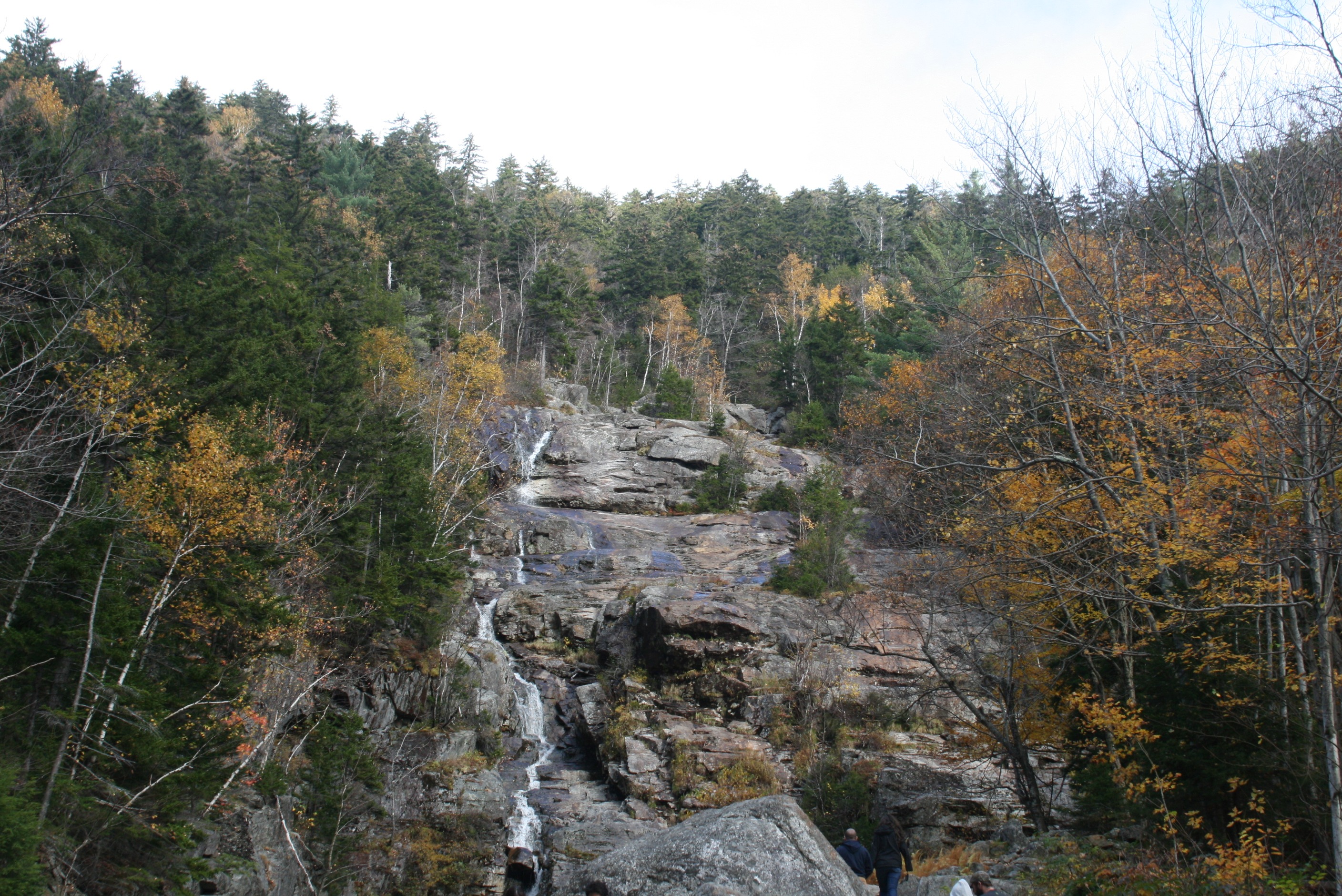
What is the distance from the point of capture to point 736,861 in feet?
29.2

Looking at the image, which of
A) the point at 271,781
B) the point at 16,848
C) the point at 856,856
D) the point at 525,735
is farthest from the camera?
the point at 525,735

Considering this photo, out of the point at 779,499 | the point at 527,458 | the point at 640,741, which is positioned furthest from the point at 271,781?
the point at 527,458

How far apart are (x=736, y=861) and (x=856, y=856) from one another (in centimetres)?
277

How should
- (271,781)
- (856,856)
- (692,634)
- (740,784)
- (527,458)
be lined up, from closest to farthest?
(856,856) < (271,781) < (740,784) < (692,634) < (527,458)

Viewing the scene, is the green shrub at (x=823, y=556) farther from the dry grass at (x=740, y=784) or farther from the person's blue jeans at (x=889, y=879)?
the person's blue jeans at (x=889, y=879)

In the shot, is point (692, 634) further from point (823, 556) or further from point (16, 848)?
point (16, 848)

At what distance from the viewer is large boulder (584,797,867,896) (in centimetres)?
873

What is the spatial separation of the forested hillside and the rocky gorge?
2.39 ft

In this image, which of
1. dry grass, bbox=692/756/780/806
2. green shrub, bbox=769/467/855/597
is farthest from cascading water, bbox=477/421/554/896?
green shrub, bbox=769/467/855/597

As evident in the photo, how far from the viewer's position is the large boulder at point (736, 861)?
8.73 meters

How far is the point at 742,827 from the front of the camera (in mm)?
9344

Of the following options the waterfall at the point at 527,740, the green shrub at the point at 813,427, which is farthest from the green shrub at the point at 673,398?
the waterfall at the point at 527,740

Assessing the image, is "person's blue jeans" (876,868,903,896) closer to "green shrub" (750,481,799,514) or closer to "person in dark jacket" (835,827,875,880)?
Result: "person in dark jacket" (835,827,875,880)

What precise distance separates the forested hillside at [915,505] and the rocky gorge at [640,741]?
2.39ft
